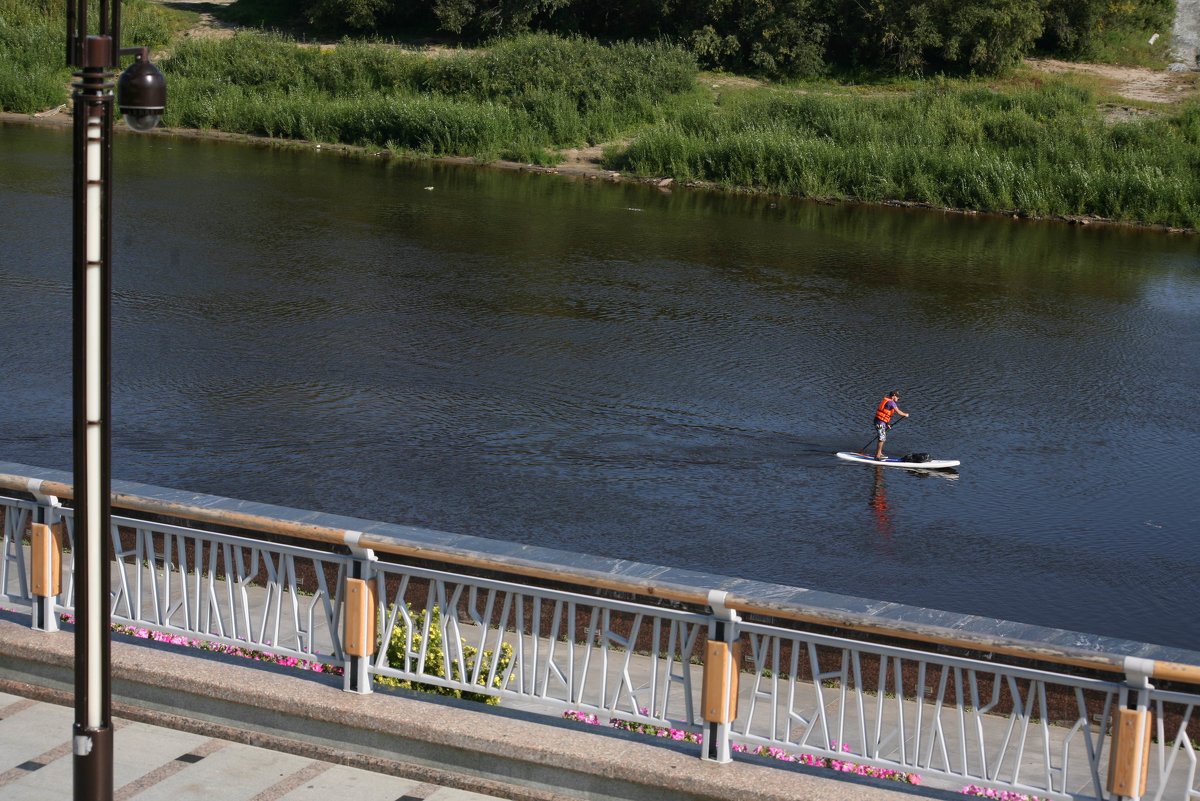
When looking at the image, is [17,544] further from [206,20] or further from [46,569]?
[206,20]

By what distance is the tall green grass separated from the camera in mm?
45281

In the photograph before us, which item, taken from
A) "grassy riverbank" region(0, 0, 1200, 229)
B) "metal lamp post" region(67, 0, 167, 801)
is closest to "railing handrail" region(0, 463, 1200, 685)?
"metal lamp post" region(67, 0, 167, 801)

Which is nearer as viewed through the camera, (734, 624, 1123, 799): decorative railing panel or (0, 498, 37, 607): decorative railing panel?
(734, 624, 1123, 799): decorative railing panel

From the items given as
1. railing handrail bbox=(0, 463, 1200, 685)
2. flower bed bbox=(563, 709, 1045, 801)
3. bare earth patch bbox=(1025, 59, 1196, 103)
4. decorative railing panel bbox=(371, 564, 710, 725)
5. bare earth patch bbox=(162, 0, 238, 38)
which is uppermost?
bare earth patch bbox=(162, 0, 238, 38)

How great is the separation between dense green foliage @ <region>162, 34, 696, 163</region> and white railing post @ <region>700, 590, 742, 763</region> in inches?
1766

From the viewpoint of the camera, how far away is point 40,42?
60.8 metres

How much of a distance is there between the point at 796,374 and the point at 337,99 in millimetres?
36990

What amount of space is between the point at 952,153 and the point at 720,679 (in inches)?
1690

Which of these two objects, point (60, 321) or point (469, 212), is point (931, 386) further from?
point (469, 212)

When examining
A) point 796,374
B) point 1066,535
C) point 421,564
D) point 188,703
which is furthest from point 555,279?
point 188,703

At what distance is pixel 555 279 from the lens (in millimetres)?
31203

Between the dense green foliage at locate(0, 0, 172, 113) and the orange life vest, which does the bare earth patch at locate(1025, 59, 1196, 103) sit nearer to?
the dense green foliage at locate(0, 0, 172, 113)

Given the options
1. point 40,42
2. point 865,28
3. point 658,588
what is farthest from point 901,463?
point 40,42

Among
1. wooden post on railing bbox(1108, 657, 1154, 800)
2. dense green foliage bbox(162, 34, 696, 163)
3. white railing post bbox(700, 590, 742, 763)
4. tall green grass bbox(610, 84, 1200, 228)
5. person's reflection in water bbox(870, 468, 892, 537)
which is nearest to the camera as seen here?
wooden post on railing bbox(1108, 657, 1154, 800)
